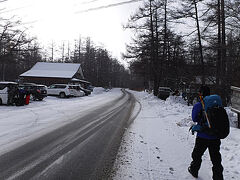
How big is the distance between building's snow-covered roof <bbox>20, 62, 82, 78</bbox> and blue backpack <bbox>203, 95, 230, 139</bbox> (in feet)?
124

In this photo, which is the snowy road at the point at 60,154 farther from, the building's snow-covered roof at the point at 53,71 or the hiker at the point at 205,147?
the building's snow-covered roof at the point at 53,71

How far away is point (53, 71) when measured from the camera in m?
41.6

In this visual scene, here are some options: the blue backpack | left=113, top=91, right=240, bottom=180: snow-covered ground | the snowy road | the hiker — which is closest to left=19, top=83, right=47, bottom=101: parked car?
the snowy road

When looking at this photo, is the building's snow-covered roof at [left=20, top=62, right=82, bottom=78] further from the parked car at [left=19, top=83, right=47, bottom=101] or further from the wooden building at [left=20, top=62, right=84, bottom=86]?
the parked car at [left=19, top=83, right=47, bottom=101]

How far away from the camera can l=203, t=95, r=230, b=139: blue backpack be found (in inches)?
128

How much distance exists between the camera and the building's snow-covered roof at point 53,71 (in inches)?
1531

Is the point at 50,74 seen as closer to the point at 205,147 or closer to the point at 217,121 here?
the point at 205,147

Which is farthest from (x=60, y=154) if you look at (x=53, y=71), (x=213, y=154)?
(x=53, y=71)

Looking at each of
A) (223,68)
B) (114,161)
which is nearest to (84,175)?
(114,161)

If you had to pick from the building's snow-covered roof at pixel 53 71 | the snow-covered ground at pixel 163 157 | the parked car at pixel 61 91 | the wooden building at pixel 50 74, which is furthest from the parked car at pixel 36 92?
the building's snow-covered roof at pixel 53 71

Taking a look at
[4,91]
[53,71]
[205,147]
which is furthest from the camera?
[53,71]

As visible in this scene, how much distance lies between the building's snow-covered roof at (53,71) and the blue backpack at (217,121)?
3774cm

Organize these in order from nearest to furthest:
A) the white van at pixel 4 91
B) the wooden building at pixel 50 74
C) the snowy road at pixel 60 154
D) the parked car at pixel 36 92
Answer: the snowy road at pixel 60 154
the white van at pixel 4 91
the parked car at pixel 36 92
the wooden building at pixel 50 74

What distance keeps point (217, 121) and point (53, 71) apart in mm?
42287
